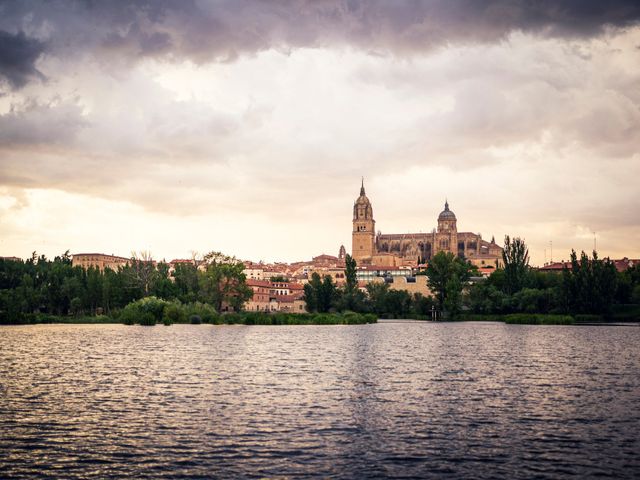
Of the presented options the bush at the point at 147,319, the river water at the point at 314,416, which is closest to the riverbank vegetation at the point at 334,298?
the bush at the point at 147,319

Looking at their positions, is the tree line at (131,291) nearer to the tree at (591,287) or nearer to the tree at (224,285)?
the tree at (224,285)

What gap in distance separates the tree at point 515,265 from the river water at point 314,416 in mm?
73318

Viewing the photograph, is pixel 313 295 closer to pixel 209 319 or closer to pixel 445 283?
pixel 445 283

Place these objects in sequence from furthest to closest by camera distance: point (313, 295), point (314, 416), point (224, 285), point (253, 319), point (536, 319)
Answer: point (313, 295) < point (224, 285) < point (536, 319) < point (253, 319) < point (314, 416)

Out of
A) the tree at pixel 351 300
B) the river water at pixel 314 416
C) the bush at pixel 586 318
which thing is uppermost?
the tree at pixel 351 300

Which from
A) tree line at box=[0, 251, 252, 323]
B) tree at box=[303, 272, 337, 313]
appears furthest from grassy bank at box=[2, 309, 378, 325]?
tree at box=[303, 272, 337, 313]

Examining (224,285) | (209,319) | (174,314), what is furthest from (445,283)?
(174,314)

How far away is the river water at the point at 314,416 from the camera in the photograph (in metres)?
20.4

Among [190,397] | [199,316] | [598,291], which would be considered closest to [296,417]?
[190,397]

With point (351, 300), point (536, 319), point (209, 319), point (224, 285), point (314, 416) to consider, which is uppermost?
point (224, 285)

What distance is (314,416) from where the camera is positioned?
2750cm

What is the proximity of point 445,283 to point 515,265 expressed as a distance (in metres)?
12.7

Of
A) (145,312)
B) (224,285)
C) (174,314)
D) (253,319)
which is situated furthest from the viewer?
(224,285)

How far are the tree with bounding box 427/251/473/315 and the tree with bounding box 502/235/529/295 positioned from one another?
8595 mm
